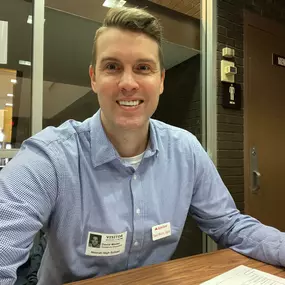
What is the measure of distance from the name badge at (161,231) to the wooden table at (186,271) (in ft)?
0.38

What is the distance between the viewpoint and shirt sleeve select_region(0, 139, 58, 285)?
83 cm

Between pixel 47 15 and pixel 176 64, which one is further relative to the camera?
pixel 176 64

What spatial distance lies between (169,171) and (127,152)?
0.19m

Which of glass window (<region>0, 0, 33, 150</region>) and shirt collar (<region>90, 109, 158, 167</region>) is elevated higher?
glass window (<region>0, 0, 33, 150</region>)

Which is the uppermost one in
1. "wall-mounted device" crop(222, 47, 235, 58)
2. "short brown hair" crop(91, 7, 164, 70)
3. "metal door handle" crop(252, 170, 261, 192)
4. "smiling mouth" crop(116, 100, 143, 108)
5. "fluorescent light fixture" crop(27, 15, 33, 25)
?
"wall-mounted device" crop(222, 47, 235, 58)

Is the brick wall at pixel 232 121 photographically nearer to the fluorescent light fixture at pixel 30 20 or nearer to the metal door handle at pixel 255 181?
the metal door handle at pixel 255 181

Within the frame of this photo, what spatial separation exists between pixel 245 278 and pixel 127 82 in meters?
0.76

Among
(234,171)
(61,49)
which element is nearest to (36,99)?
(61,49)

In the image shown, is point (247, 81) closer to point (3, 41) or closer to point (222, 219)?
point (222, 219)

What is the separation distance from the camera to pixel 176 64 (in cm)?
298

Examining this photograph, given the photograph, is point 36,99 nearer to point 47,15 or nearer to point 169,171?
point 47,15

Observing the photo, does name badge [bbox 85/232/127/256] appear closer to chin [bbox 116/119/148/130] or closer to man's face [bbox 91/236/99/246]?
→ man's face [bbox 91/236/99/246]

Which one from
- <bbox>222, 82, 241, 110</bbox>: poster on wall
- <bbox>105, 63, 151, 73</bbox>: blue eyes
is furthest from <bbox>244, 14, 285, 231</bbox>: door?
<bbox>105, 63, 151, 73</bbox>: blue eyes

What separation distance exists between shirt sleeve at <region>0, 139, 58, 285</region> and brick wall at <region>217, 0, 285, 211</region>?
2.06 m
